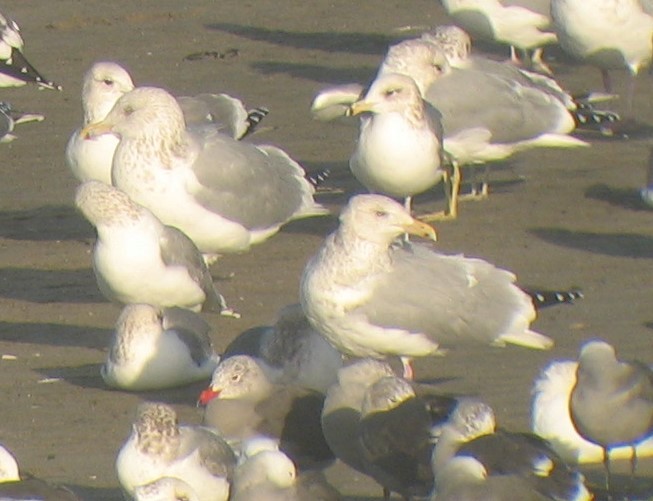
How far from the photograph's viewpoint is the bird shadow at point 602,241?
1158cm

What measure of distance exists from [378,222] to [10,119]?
5435mm

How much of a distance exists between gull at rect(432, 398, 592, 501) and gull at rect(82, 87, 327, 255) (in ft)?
13.9

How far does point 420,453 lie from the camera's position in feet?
25.2

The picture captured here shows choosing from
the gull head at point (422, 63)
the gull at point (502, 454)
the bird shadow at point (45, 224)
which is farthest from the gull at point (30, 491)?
the gull head at point (422, 63)

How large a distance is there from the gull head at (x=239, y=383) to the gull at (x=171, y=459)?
2.23 ft

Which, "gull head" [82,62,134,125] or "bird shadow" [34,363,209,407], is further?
"gull head" [82,62,134,125]

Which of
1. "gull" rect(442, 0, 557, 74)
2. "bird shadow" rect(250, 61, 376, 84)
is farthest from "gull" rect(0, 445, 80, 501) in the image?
"bird shadow" rect(250, 61, 376, 84)

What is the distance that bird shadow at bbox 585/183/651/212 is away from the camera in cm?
1255

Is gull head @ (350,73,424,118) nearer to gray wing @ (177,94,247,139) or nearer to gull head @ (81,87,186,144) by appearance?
gull head @ (81,87,186,144)

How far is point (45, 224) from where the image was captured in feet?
42.0

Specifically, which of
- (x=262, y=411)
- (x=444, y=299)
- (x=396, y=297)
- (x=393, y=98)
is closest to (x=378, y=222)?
(x=396, y=297)

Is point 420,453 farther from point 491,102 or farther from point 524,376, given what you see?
point 491,102

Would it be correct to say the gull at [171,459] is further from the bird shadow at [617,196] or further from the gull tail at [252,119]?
the gull tail at [252,119]

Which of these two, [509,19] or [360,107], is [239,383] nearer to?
[360,107]
